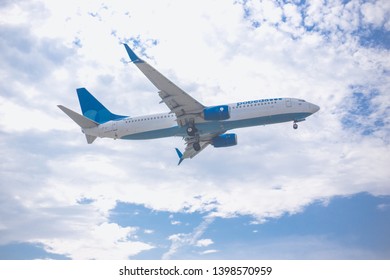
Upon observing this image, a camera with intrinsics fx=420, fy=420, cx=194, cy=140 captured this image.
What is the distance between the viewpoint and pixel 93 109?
56.8 m

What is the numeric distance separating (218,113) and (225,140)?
369 inches

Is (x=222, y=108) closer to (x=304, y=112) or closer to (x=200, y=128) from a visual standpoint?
(x=200, y=128)

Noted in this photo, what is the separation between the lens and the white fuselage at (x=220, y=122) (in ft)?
158

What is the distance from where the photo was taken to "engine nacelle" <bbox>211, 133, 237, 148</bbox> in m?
56.2

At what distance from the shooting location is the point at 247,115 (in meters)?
48.1

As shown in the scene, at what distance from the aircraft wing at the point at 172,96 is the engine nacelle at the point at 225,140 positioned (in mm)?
7763

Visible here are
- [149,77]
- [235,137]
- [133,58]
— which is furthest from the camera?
[235,137]

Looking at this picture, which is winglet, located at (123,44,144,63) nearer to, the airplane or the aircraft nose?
the airplane

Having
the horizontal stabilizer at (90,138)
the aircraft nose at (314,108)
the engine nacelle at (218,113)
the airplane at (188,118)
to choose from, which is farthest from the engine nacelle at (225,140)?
the horizontal stabilizer at (90,138)

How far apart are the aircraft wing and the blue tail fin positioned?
9061 millimetres

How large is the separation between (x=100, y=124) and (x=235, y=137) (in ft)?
58.1

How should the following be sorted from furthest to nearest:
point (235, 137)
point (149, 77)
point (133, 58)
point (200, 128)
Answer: point (235, 137) < point (200, 128) < point (149, 77) < point (133, 58)

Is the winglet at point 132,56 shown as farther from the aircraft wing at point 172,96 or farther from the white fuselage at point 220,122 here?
the white fuselage at point 220,122
